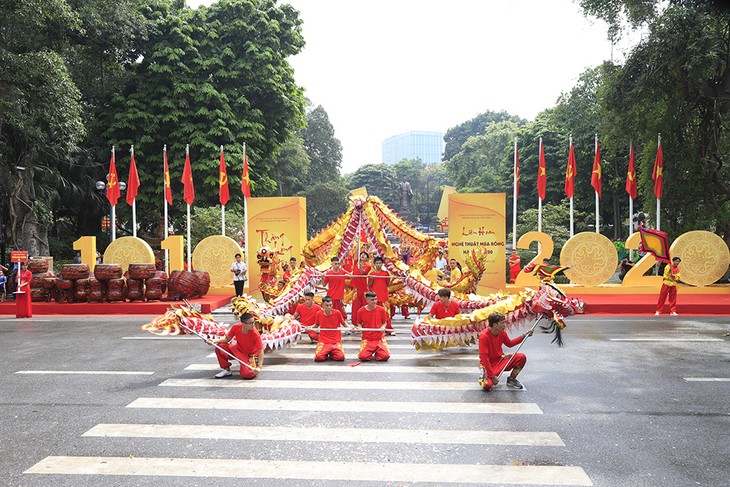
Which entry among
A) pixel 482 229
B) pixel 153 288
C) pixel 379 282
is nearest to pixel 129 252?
pixel 153 288

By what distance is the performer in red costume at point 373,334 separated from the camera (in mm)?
8477

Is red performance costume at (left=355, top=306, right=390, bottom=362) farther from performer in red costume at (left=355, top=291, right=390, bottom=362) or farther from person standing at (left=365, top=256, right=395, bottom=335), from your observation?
person standing at (left=365, top=256, right=395, bottom=335)

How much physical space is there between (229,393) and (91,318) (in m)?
7.93

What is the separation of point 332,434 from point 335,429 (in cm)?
15

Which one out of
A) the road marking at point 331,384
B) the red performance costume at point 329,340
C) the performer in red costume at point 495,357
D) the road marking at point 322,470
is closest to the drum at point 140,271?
the red performance costume at point 329,340

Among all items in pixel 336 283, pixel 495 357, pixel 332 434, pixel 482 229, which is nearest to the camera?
pixel 332 434

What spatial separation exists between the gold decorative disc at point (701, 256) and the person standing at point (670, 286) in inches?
118

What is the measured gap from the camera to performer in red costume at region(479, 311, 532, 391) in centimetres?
686

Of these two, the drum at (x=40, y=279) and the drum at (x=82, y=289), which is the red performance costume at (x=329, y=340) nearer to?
the drum at (x=82, y=289)

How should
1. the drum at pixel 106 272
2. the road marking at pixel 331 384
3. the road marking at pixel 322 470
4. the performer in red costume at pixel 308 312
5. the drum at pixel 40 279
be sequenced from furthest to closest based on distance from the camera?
the drum at pixel 40 279 → the drum at pixel 106 272 → the performer in red costume at pixel 308 312 → the road marking at pixel 331 384 → the road marking at pixel 322 470

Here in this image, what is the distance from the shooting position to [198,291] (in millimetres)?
14984

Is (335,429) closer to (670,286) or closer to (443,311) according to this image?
(443,311)

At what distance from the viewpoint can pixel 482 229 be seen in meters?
15.8

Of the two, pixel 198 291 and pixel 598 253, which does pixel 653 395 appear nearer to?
pixel 598 253
